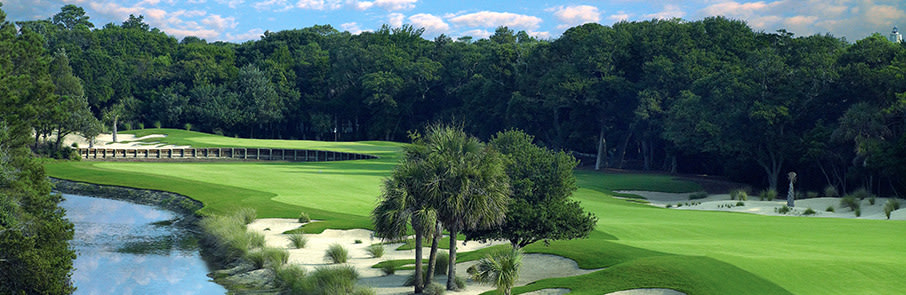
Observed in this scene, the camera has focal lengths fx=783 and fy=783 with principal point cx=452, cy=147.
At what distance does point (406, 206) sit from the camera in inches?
871

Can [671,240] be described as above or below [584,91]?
below

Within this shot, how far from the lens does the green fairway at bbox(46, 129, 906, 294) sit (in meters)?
19.5

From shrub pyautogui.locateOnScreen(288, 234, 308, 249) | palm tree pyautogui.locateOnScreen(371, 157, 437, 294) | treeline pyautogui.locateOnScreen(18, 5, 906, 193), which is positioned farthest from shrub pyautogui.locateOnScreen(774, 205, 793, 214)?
palm tree pyautogui.locateOnScreen(371, 157, 437, 294)

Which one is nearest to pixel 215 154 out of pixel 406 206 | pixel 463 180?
pixel 406 206

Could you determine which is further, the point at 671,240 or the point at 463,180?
the point at 671,240

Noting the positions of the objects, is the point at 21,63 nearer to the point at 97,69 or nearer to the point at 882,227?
the point at 882,227

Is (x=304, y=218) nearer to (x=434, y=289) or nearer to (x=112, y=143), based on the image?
(x=434, y=289)

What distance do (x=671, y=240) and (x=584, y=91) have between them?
173ft

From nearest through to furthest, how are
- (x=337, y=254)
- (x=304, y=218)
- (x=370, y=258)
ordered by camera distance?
(x=337, y=254), (x=370, y=258), (x=304, y=218)

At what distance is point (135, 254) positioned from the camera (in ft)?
106

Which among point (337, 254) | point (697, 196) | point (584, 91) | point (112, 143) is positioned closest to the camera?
point (337, 254)

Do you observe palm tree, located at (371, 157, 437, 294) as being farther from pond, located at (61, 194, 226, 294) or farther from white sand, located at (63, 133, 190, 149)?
white sand, located at (63, 133, 190, 149)

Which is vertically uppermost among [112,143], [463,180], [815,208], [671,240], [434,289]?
[112,143]

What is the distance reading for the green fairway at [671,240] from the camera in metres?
19.5
